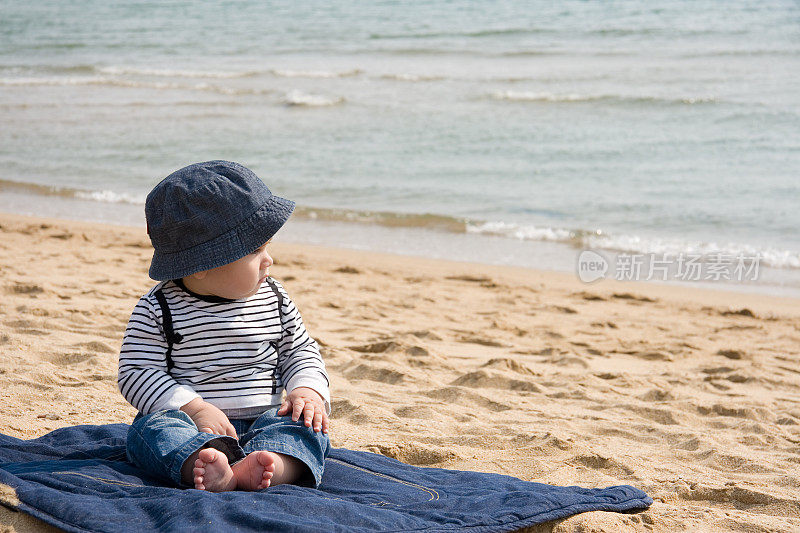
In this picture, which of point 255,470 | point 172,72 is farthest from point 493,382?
point 172,72

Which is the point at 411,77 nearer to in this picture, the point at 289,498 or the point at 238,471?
the point at 238,471

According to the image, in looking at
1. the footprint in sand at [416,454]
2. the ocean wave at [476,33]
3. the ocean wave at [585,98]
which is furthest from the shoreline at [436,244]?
the ocean wave at [476,33]

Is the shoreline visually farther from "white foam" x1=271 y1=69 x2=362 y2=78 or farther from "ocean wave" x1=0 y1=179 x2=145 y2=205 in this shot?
"white foam" x1=271 y1=69 x2=362 y2=78

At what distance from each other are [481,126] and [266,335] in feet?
34.6

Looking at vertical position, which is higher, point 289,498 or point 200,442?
point 200,442

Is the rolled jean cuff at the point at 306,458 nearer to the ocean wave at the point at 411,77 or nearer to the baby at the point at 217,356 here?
the baby at the point at 217,356

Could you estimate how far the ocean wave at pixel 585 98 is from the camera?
14.0 metres

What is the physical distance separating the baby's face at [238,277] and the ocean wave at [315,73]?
53.0 feet

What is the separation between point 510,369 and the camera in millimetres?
4707

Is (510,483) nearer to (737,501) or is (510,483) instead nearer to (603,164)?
(737,501)

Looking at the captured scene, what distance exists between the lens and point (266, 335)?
110 inches

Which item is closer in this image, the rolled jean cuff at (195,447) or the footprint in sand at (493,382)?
the rolled jean cuff at (195,447)

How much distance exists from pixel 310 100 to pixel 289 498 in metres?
13.5

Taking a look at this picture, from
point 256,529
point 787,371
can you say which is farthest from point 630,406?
point 256,529
